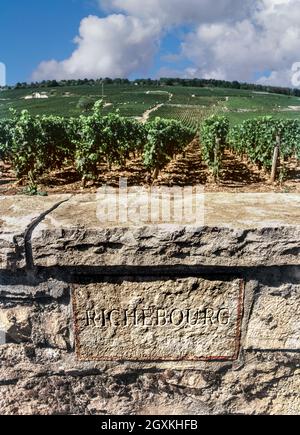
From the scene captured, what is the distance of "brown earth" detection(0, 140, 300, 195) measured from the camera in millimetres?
13094

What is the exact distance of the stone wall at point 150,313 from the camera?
184 centimetres

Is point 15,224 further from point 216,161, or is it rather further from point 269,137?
point 269,137

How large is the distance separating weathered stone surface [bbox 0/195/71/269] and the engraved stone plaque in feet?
1.08

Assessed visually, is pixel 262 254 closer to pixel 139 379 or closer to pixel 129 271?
pixel 129 271

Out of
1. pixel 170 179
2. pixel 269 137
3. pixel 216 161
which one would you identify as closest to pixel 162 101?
pixel 269 137

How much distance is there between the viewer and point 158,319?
200 centimetres

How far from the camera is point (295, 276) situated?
1903 millimetres

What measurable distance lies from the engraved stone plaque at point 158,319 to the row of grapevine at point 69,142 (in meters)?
Result: 11.2

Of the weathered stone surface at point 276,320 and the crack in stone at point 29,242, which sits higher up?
the crack in stone at point 29,242

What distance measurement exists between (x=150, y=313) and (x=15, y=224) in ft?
2.60

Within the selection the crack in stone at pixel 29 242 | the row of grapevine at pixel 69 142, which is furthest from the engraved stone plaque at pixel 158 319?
the row of grapevine at pixel 69 142

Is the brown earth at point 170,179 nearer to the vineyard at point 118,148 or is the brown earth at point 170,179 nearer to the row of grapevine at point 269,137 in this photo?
the vineyard at point 118,148
